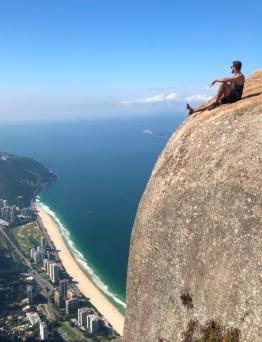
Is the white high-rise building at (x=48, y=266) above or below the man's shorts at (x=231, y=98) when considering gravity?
below

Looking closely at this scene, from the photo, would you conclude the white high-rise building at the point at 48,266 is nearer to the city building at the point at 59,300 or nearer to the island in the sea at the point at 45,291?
the island in the sea at the point at 45,291

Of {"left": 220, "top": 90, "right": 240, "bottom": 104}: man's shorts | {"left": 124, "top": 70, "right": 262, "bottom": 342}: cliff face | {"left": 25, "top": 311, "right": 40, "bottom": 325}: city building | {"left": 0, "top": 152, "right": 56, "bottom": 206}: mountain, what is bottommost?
{"left": 25, "top": 311, "right": 40, "bottom": 325}: city building

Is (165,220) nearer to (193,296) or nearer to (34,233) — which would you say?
(193,296)

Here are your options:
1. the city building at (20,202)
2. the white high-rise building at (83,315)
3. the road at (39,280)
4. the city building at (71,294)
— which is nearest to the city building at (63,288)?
the city building at (71,294)

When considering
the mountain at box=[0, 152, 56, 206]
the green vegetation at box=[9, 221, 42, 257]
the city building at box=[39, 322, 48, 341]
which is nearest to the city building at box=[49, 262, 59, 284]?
the green vegetation at box=[9, 221, 42, 257]

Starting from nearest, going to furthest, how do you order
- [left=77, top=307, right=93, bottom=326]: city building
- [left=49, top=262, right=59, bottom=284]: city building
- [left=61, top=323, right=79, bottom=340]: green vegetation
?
[left=61, top=323, right=79, bottom=340]: green vegetation < [left=77, top=307, right=93, bottom=326]: city building < [left=49, top=262, right=59, bottom=284]: city building

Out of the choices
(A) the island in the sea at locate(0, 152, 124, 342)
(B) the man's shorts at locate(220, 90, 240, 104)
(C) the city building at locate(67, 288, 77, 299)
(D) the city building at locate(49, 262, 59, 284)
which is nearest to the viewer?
(B) the man's shorts at locate(220, 90, 240, 104)

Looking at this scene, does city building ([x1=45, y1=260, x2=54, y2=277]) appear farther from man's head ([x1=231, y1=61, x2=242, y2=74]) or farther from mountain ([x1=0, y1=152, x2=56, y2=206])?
man's head ([x1=231, y1=61, x2=242, y2=74])

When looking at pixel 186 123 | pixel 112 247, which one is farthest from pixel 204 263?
pixel 112 247
